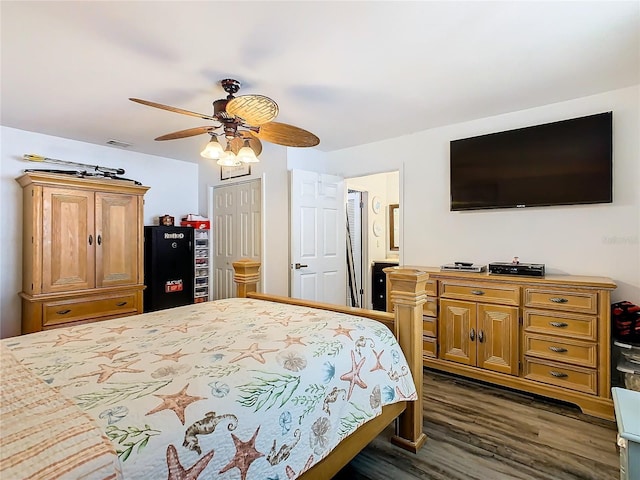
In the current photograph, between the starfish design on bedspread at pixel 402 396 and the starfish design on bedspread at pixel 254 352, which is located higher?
the starfish design on bedspread at pixel 254 352

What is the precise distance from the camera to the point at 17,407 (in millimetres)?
956

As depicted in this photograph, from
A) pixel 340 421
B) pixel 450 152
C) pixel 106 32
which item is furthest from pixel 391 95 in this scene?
pixel 340 421

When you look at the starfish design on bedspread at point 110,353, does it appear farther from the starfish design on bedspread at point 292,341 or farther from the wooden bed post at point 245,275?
the wooden bed post at point 245,275

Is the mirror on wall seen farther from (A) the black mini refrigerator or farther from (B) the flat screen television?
(A) the black mini refrigerator

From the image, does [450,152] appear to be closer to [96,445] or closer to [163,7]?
[163,7]

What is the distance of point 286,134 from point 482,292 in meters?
2.03

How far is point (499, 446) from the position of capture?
200 centimetres

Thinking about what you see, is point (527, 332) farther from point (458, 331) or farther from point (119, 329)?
point (119, 329)

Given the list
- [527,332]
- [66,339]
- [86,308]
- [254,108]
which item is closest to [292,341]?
[66,339]

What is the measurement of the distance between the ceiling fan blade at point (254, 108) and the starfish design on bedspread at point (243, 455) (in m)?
1.59

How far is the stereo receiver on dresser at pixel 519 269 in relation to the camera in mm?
2670

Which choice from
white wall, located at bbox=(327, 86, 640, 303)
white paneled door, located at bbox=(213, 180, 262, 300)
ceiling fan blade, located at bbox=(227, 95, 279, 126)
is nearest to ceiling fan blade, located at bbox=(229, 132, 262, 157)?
ceiling fan blade, located at bbox=(227, 95, 279, 126)

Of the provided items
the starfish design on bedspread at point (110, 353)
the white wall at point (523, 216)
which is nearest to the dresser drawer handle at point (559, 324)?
the white wall at point (523, 216)

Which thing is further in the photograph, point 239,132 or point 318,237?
point 318,237
